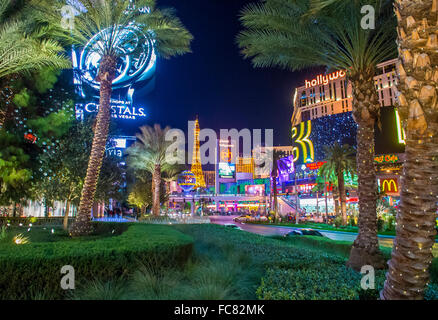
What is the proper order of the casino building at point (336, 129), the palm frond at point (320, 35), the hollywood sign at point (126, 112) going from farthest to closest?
the casino building at point (336, 129) → the hollywood sign at point (126, 112) → the palm frond at point (320, 35)

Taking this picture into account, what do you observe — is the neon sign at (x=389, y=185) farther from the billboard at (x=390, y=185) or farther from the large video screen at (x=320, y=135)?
the large video screen at (x=320, y=135)

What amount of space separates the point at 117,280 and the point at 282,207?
229ft

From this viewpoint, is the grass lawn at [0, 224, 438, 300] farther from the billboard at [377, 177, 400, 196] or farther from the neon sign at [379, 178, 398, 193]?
the neon sign at [379, 178, 398, 193]

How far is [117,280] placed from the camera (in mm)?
5930

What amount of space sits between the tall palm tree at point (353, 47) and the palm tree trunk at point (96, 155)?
6819 millimetres

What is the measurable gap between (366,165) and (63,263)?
826 centimetres

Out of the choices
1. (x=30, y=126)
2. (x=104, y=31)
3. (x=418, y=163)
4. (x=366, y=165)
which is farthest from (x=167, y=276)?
(x=30, y=126)

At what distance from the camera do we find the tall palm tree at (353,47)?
8.34m

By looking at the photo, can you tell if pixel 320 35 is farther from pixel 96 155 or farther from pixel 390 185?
pixel 390 185

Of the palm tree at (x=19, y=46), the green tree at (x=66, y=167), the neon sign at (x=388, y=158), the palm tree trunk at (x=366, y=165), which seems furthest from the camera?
the neon sign at (x=388, y=158)
